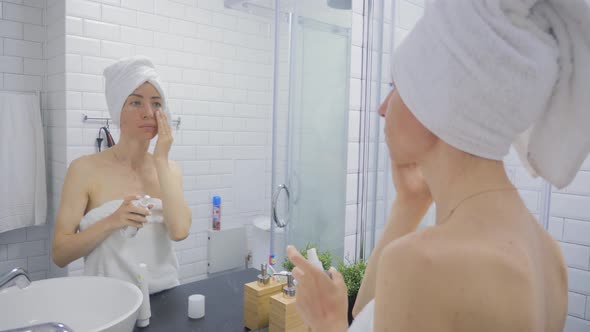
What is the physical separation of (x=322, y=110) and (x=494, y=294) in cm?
121

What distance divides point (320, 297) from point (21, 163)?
6.96 feet

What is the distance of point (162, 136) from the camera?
143 cm

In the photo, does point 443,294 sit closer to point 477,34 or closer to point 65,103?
point 477,34

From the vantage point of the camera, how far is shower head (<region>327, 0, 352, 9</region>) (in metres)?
1.46

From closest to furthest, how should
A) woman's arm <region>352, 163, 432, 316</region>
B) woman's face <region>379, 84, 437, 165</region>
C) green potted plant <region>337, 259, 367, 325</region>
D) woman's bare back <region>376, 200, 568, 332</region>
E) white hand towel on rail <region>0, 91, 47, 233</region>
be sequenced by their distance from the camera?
woman's bare back <region>376, 200, 568, 332</region> < woman's face <region>379, 84, 437, 165</region> < woman's arm <region>352, 163, 432, 316</region> < green potted plant <region>337, 259, 367, 325</region> < white hand towel on rail <region>0, 91, 47, 233</region>

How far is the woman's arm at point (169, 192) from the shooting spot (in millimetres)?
1402

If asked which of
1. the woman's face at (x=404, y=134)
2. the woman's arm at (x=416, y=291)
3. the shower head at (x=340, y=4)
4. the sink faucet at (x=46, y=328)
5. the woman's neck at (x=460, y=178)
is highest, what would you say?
the shower head at (x=340, y=4)

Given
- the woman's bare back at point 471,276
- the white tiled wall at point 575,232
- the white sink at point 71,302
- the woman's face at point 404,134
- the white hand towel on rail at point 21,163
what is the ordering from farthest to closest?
the white hand towel on rail at point 21,163 < the white tiled wall at point 575,232 < the white sink at point 71,302 < the woman's face at point 404,134 < the woman's bare back at point 471,276

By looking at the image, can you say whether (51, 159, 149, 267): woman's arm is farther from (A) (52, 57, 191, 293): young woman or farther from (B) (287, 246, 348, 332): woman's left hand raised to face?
(B) (287, 246, 348, 332): woman's left hand raised to face

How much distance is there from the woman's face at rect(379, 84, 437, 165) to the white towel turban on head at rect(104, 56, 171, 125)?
101 centimetres

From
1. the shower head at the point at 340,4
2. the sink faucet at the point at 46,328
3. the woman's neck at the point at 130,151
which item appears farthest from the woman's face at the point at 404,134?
the woman's neck at the point at 130,151

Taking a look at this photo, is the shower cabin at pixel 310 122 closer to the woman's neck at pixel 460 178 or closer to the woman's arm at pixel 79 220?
the woman's arm at pixel 79 220

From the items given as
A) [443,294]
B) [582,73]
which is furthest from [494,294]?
[582,73]

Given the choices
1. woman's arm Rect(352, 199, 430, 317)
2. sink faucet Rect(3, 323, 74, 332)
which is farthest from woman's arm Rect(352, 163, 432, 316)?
sink faucet Rect(3, 323, 74, 332)
